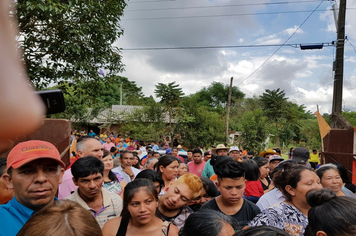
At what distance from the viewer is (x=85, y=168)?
2.65m

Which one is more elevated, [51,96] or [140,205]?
[51,96]

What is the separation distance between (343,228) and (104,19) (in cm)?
743

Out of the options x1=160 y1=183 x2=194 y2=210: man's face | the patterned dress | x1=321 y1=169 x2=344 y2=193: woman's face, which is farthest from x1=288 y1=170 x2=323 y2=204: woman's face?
x1=160 y1=183 x2=194 y2=210: man's face

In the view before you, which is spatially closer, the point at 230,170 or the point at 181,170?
the point at 230,170

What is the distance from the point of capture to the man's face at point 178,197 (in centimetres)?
262

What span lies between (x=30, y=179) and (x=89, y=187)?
0.94 m

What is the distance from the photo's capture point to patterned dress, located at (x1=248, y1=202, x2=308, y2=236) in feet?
7.30

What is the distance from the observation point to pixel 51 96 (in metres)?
1.86

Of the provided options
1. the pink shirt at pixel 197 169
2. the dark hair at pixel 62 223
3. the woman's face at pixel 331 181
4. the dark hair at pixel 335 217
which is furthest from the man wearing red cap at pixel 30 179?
the pink shirt at pixel 197 169

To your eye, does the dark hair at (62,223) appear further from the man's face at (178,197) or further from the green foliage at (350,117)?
the green foliage at (350,117)

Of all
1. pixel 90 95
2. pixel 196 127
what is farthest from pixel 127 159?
pixel 196 127

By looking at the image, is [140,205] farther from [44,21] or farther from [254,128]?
[254,128]

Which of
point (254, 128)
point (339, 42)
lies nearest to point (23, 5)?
point (339, 42)

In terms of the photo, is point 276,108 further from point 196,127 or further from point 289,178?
point 289,178
